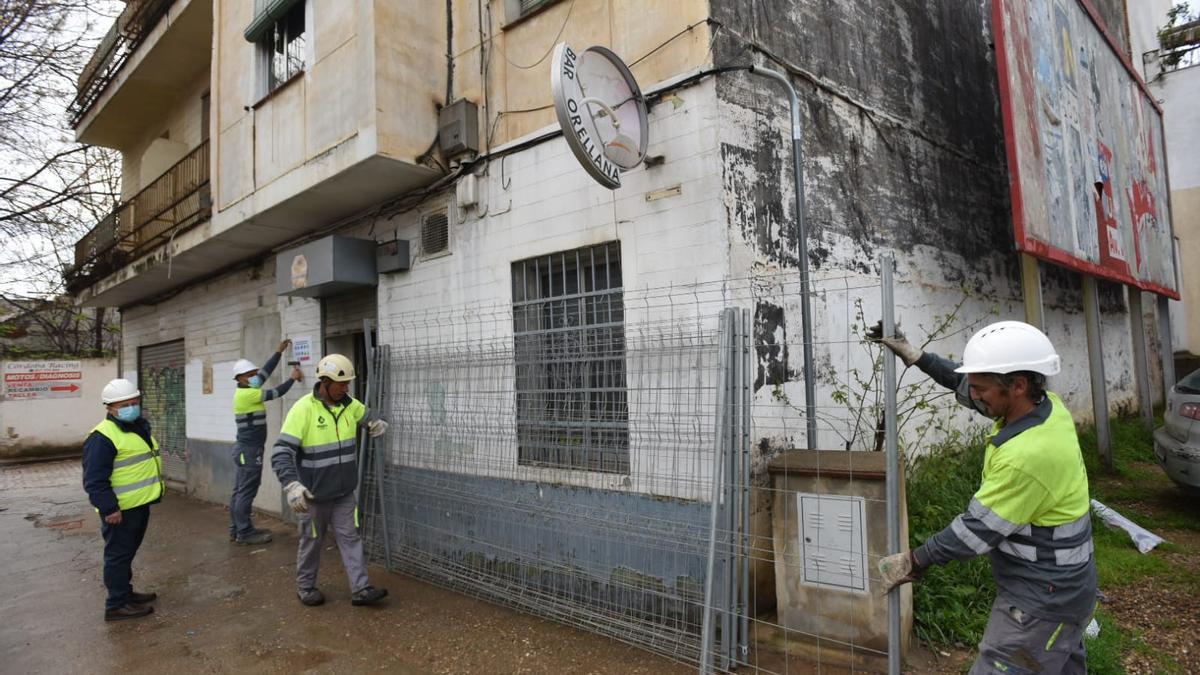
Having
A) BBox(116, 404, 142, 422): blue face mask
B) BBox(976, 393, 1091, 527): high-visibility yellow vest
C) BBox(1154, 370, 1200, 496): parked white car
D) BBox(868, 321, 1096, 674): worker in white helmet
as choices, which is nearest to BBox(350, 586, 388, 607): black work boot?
BBox(116, 404, 142, 422): blue face mask

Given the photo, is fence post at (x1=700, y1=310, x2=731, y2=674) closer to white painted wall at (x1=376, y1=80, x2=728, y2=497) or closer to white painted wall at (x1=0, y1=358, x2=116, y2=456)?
white painted wall at (x1=376, y1=80, x2=728, y2=497)

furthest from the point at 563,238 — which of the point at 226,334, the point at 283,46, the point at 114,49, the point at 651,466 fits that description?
the point at 114,49

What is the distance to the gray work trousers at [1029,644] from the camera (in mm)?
2346

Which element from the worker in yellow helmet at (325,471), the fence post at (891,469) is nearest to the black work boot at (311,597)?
the worker in yellow helmet at (325,471)

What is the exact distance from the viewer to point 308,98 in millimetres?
6637

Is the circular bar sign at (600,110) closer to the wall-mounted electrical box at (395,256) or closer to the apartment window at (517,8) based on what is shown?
the apartment window at (517,8)

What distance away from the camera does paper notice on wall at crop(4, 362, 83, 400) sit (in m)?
17.8

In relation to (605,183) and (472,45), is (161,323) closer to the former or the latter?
(472,45)

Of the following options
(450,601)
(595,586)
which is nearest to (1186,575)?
(595,586)

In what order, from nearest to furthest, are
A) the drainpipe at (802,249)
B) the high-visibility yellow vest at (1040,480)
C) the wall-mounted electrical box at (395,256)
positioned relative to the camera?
1. the high-visibility yellow vest at (1040,480)
2. the drainpipe at (802,249)
3. the wall-mounted electrical box at (395,256)

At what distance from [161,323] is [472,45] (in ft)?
31.3

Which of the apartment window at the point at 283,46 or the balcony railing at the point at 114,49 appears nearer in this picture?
the apartment window at the point at 283,46

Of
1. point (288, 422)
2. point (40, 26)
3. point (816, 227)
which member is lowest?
point (288, 422)

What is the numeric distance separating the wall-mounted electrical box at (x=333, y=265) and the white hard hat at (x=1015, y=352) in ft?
19.8
